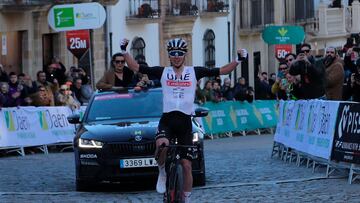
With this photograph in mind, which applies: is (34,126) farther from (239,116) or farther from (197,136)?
(197,136)

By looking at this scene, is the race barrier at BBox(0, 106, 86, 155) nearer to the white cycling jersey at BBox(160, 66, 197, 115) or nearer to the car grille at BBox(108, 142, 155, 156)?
the car grille at BBox(108, 142, 155, 156)

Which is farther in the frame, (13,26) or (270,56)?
(270,56)

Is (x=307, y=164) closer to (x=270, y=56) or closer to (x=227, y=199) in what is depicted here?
(x=227, y=199)

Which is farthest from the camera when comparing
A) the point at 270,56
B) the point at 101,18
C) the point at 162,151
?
the point at 270,56

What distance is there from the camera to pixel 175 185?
13.4 meters

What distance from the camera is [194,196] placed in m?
15.8

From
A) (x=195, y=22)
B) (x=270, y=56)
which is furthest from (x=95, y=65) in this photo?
(x=270, y=56)

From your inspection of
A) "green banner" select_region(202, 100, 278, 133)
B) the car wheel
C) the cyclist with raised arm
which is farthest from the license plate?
"green banner" select_region(202, 100, 278, 133)

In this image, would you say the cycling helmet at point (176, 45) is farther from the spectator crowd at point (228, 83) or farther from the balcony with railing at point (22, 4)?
the balcony with railing at point (22, 4)

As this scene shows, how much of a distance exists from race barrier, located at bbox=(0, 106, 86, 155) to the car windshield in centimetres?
822

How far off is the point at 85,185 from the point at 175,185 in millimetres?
3831

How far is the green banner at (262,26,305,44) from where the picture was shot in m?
45.2

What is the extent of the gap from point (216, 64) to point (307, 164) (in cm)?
3147

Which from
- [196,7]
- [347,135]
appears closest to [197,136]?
[347,135]
